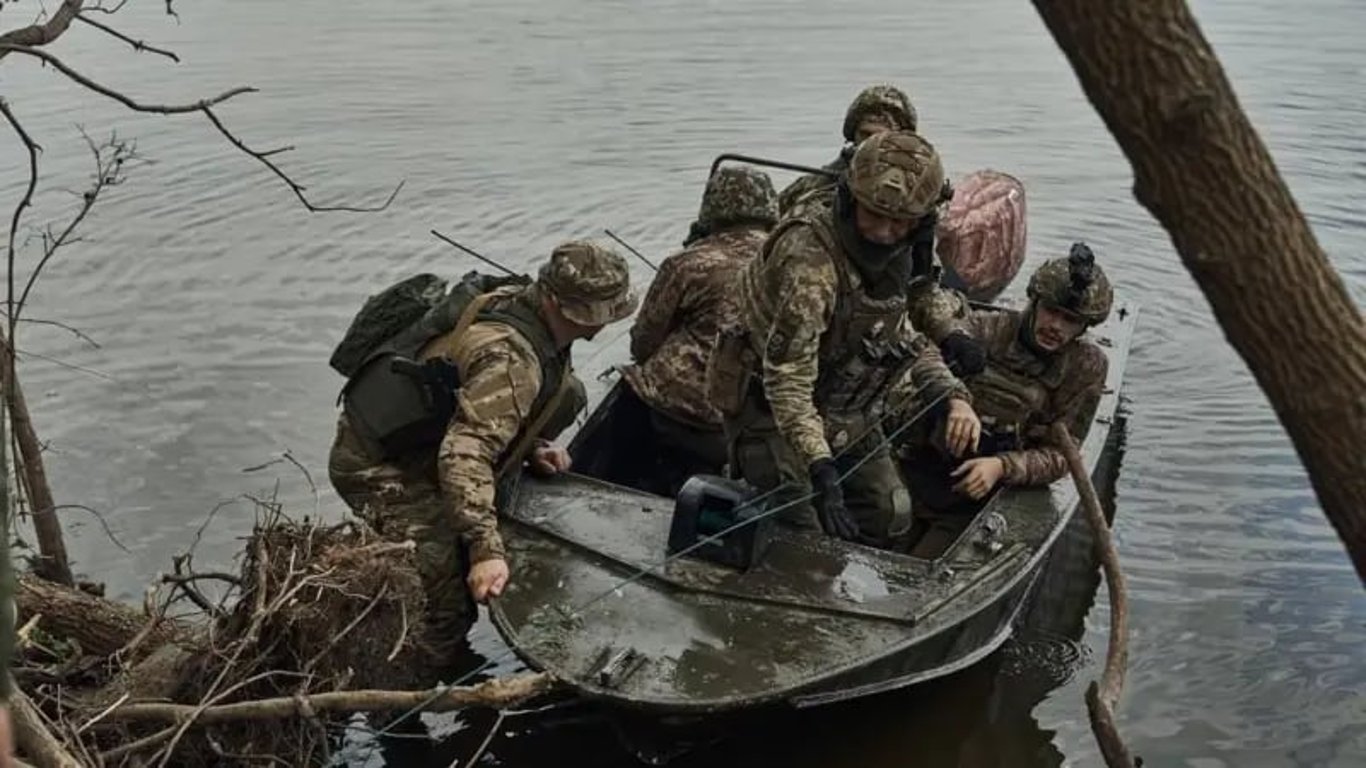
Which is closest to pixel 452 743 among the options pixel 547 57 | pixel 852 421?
pixel 852 421

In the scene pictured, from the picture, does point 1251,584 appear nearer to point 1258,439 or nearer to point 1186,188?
point 1258,439

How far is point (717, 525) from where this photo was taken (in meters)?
5.79

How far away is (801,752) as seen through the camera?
5.97m

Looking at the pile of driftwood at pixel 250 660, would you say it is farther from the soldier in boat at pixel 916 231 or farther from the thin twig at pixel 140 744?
the soldier in boat at pixel 916 231

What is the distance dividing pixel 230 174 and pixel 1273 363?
14926 millimetres

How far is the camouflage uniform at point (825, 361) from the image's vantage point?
551 cm

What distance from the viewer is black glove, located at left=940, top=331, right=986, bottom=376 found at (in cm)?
634

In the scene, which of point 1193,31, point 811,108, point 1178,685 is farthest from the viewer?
point 811,108

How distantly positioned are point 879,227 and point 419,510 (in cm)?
216

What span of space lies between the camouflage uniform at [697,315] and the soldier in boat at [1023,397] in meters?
1.09

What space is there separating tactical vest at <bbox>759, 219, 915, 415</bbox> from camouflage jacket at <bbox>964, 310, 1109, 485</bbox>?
82cm

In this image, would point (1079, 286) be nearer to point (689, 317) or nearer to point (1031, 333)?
point (1031, 333)

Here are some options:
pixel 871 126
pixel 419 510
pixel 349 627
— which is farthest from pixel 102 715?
pixel 871 126

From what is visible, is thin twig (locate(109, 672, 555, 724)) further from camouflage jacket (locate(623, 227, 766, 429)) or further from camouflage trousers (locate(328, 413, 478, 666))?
camouflage jacket (locate(623, 227, 766, 429))
